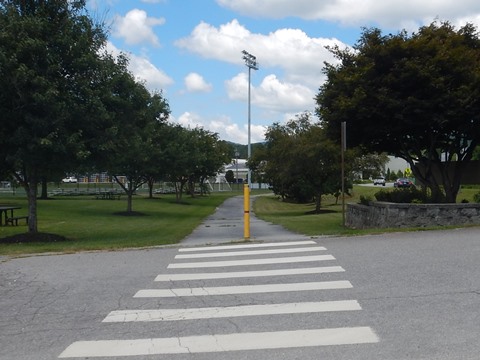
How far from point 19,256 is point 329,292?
7517 mm

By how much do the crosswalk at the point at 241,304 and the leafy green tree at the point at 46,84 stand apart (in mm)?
6474

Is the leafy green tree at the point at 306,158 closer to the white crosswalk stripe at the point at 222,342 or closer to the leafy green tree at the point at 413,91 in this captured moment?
the leafy green tree at the point at 413,91

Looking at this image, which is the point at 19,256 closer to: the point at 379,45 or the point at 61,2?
the point at 61,2

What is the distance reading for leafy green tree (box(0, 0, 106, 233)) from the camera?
1508cm

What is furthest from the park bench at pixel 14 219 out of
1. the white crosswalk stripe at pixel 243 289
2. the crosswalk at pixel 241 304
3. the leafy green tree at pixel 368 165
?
the leafy green tree at pixel 368 165

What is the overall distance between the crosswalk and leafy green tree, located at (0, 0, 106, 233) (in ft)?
21.2

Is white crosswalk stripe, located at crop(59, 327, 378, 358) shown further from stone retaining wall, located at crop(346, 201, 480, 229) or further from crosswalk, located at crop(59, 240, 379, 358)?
stone retaining wall, located at crop(346, 201, 480, 229)

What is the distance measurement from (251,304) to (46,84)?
10.6 m

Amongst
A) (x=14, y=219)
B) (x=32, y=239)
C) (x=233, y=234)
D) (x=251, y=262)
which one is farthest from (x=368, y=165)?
(x=251, y=262)

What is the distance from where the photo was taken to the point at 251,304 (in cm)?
721

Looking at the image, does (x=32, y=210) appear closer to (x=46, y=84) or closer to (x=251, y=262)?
(x=46, y=84)

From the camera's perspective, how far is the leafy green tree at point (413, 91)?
16.4 metres

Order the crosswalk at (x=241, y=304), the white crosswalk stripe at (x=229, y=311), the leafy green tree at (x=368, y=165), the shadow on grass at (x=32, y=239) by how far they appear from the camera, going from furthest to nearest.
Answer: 1. the leafy green tree at (x=368, y=165)
2. the shadow on grass at (x=32, y=239)
3. the white crosswalk stripe at (x=229, y=311)
4. the crosswalk at (x=241, y=304)

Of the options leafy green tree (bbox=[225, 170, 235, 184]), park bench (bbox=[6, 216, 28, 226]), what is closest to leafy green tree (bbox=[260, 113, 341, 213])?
park bench (bbox=[6, 216, 28, 226])
